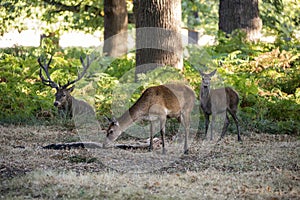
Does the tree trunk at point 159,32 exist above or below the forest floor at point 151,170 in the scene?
above

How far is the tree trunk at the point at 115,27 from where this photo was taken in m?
17.5

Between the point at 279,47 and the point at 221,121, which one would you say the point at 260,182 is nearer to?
the point at 221,121

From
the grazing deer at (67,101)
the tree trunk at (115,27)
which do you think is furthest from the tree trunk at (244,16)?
the grazing deer at (67,101)

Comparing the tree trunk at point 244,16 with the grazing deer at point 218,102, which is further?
the tree trunk at point 244,16

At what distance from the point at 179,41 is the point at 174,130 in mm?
2478

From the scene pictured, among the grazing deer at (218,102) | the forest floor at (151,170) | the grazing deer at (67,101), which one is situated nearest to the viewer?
the forest floor at (151,170)

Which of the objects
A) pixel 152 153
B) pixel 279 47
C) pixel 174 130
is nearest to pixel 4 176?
pixel 152 153

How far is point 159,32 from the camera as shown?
501 inches

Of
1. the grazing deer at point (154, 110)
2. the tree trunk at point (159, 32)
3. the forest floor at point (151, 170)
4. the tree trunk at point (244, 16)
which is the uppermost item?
the tree trunk at point (244, 16)

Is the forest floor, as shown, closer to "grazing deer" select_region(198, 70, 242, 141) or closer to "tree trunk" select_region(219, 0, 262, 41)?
"grazing deer" select_region(198, 70, 242, 141)

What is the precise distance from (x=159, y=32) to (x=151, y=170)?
5.15 m

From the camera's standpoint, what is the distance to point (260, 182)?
280 inches

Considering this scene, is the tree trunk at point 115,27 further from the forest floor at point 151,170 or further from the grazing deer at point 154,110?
the grazing deer at point 154,110

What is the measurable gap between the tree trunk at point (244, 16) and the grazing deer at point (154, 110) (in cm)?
783
